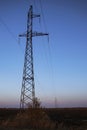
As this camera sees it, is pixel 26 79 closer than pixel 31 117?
No

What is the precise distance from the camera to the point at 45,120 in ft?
106

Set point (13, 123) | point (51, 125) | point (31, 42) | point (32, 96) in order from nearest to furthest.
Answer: point (51, 125), point (13, 123), point (32, 96), point (31, 42)

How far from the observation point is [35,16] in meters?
40.4

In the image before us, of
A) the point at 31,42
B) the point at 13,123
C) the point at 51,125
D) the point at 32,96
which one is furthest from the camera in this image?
the point at 31,42

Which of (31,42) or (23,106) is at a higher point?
(31,42)

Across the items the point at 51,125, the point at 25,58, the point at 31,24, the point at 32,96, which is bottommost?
the point at 51,125

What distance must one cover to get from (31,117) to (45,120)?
126 cm

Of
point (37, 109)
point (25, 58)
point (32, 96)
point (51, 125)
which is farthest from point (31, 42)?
point (51, 125)

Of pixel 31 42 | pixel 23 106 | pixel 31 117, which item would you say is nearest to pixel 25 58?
pixel 31 42

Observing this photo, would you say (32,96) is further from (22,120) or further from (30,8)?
(30,8)

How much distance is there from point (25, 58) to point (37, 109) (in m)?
7.02

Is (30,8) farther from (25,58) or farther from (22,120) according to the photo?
(22,120)

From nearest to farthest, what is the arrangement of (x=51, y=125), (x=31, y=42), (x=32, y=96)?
(x=51, y=125) < (x=32, y=96) < (x=31, y=42)

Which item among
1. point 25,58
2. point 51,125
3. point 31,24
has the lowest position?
point 51,125
